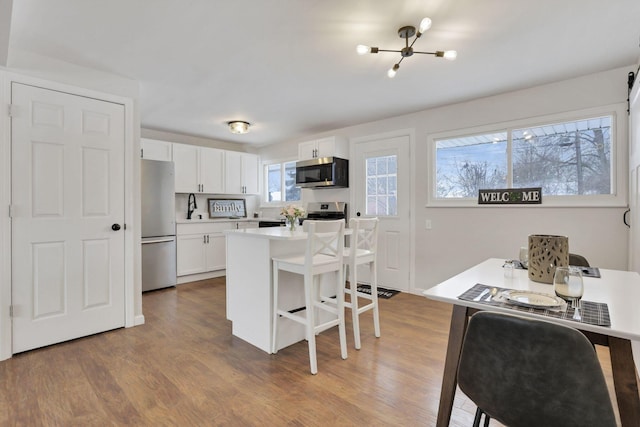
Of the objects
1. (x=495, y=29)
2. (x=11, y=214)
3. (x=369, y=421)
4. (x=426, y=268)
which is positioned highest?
(x=495, y=29)

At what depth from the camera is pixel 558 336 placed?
2.73 ft

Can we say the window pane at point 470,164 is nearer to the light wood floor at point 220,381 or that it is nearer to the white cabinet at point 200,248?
the light wood floor at point 220,381

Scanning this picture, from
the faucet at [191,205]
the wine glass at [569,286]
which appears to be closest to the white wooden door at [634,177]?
the wine glass at [569,286]

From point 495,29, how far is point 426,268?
8.94 ft

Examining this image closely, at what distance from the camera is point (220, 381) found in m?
2.08

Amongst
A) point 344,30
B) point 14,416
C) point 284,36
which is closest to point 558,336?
point 344,30

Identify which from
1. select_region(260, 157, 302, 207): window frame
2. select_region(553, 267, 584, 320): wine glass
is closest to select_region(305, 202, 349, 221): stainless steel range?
select_region(260, 157, 302, 207): window frame

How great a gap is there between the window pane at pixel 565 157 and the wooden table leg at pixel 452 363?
2.60 metres

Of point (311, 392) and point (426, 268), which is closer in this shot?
point (311, 392)

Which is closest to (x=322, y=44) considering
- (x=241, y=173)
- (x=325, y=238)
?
(x=325, y=238)

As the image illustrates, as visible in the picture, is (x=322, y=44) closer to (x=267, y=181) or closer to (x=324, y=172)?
(x=324, y=172)

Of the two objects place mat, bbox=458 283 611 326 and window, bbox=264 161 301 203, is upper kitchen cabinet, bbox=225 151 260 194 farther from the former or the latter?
place mat, bbox=458 283 611 326

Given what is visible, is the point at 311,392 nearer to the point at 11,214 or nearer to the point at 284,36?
the point at 284,36

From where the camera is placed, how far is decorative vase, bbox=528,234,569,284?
58.7 inches
